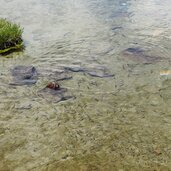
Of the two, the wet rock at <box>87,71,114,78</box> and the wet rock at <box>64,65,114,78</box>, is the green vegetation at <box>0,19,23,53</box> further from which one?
the wet rock at <box>87,71,114,78</box>

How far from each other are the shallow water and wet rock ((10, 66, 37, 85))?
230 mm

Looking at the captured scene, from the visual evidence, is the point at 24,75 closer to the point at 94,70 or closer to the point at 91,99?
the point at 94,70

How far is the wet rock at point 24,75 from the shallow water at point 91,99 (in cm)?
23

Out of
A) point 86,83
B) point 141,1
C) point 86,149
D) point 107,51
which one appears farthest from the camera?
point 141,1

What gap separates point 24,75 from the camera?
37.0 feet

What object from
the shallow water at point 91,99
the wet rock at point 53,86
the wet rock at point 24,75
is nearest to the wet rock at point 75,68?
the shallow water at point 91,99

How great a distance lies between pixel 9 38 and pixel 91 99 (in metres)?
5.33

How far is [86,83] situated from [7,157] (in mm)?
4260

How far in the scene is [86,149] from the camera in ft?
26.1

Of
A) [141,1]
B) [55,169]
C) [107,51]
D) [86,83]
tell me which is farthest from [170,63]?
[141,1]

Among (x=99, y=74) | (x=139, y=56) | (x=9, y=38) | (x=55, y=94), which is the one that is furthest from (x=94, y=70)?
(x=9, y=38)

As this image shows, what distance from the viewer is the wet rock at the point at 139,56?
42.1 feet

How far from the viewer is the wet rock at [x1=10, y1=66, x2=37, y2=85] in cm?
1107

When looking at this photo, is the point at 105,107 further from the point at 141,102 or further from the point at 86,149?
the point at 86,149
